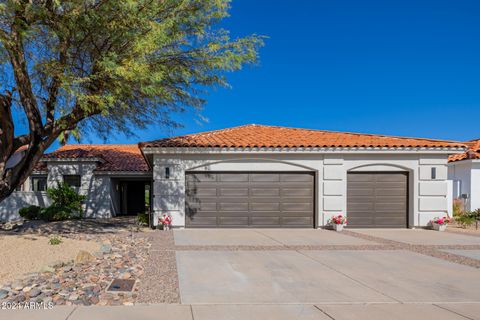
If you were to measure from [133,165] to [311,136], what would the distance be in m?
10.4

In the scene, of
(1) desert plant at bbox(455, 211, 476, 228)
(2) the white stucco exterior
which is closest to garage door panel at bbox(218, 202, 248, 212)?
(1) desert plant at bbox(455, 211, 476, 228)

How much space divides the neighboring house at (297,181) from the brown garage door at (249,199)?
0.04 m

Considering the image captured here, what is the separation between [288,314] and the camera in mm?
4340

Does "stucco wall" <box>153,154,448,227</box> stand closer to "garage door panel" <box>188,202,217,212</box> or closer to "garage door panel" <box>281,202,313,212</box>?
"garage door panel" <box>281,202,313,212</box>

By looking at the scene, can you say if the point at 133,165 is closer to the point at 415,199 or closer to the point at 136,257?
the point at 136,257

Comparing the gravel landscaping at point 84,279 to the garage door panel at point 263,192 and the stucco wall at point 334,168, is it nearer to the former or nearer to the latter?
the stucco wall at point 334,168

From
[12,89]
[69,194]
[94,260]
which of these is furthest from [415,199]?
[69,194]

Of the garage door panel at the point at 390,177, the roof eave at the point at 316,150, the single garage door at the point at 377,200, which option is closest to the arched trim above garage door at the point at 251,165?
the roof eave at the point at 316,150

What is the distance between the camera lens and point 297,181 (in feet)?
43.3

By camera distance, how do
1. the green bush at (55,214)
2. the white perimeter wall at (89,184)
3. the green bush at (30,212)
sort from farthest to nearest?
the white perimeter wall at (89,184), the green bush at (30,212), the green bush at (55,214)

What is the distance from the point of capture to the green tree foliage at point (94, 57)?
7520mm

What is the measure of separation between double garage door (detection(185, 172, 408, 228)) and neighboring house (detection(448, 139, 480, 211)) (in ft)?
20.3

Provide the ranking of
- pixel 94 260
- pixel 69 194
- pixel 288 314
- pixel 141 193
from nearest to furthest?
pixel 288 314
pixel 94 260
pixel 69 194
pixel 141 193

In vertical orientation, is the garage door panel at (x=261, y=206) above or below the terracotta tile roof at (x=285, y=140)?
below
